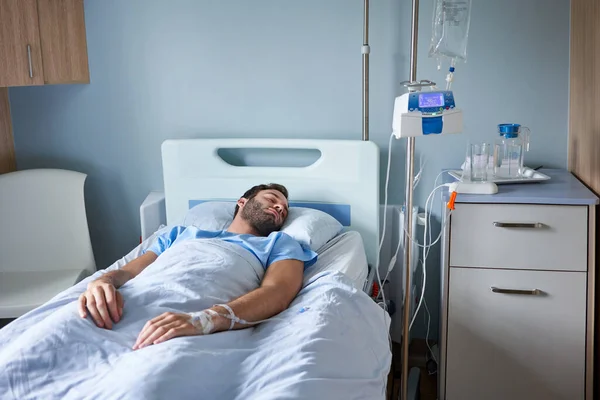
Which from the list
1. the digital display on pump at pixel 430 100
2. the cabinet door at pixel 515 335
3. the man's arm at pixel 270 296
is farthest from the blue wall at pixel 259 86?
the man's arm at pixel 270 296

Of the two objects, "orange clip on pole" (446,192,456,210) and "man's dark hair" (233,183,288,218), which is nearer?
"orange clip on pole" (446,192,456,210)

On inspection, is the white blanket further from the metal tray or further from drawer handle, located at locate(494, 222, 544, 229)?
the metal tray

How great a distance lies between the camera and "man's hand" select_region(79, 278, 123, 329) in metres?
1.71

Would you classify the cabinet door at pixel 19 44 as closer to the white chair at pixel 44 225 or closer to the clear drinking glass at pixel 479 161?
the white chair at pixel 44 225

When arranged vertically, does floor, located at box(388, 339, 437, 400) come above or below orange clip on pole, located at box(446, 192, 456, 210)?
below

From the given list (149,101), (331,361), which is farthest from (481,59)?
(331,361)

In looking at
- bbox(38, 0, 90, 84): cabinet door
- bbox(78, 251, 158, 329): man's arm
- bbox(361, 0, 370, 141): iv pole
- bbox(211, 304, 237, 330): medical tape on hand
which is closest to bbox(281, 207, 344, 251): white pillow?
bbox(361, 0, 370, 141): iv pole

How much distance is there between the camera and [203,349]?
5.23 feet

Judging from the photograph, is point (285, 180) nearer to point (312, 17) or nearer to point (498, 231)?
point (312, 17)

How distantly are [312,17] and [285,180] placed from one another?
66 cm

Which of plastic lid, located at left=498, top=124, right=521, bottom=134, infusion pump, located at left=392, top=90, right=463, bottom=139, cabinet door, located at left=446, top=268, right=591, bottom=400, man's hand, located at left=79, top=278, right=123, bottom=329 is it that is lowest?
cabinet door, located at left=446, top=268, right=591, bottom=400

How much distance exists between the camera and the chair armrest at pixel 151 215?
9.39 ft

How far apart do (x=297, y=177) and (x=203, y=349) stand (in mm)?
1254

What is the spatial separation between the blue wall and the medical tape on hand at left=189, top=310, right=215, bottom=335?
1.32 m
